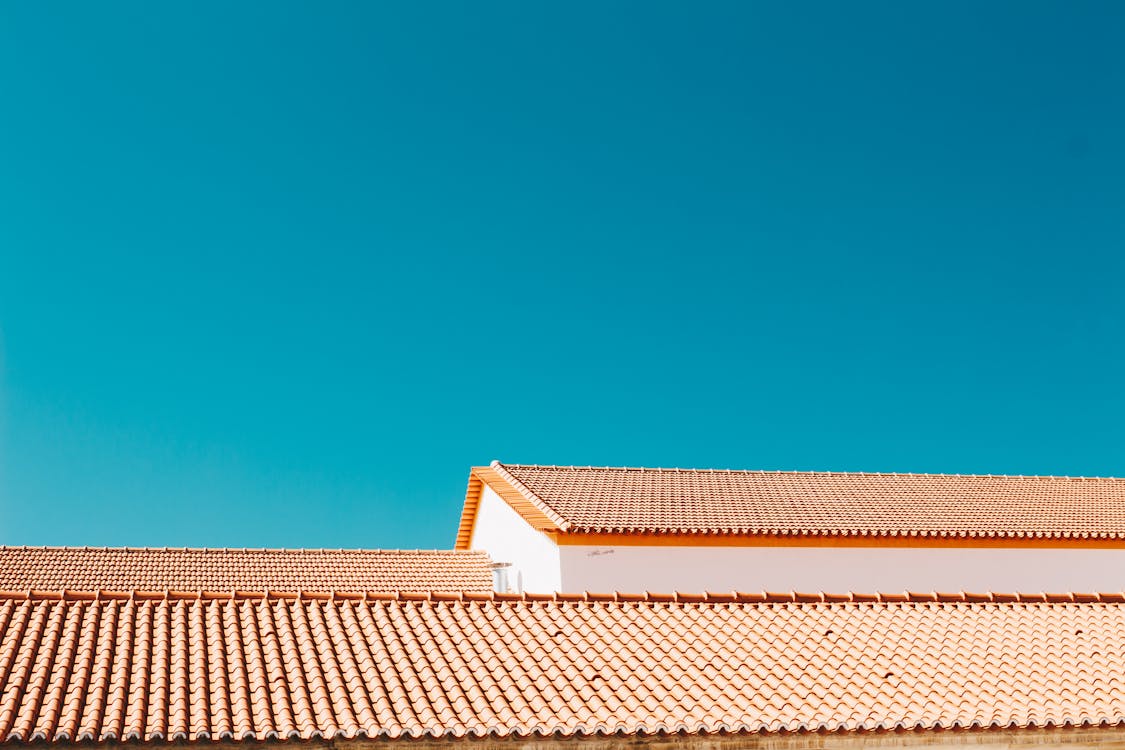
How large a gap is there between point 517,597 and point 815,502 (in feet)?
31.4

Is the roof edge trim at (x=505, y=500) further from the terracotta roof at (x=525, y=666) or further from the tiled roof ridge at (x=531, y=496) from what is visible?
the terracotta roof at (x=525, y=666)

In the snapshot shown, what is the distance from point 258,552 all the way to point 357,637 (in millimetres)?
9985

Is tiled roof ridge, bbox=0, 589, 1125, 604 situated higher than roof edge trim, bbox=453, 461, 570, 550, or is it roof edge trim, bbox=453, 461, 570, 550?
roof edge trim, bbox=453, 461, 570, 550

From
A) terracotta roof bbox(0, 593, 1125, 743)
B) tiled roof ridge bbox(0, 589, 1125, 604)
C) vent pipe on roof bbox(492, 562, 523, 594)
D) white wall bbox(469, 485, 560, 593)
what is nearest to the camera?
terracotta roof bbox(0, 593, 1125, 743)

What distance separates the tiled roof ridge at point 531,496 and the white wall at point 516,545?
1.13 feet

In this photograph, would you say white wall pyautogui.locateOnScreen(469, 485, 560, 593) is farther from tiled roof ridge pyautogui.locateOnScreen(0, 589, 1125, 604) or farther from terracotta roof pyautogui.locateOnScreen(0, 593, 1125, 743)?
terracotta roof pyautogui.locateOnScreen(0, 593, 1125, 743)

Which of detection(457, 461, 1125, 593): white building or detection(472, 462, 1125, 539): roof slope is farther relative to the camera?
detection(472, 462, 1125, 539): roof slope

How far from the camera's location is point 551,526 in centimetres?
1490

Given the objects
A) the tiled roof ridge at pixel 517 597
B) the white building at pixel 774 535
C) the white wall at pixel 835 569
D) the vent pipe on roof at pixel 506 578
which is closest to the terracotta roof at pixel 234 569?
the vent pipe on roof at pixel 506 578

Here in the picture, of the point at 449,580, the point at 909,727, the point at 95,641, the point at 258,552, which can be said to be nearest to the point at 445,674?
the point at 95,641

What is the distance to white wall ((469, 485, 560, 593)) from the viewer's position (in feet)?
50.1

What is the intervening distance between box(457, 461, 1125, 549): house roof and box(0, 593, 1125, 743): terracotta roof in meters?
5.39

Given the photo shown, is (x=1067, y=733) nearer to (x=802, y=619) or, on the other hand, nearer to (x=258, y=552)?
(x=802, y=619)

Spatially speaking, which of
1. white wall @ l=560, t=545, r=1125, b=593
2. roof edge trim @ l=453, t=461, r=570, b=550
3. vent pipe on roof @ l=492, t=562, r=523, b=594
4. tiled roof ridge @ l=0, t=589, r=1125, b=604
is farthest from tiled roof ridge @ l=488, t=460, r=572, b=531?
tiled roof ridge @ l=0, t=589, r=1125, b=604
